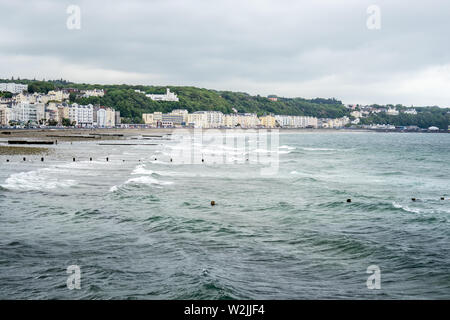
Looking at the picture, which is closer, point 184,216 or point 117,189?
point 184,216

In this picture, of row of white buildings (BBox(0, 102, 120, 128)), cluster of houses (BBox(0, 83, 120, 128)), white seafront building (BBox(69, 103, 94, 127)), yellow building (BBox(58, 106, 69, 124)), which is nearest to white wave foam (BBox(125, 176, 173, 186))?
cluster of houses (BBox(0, 83, 120, 128))

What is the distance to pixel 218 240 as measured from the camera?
1520 cm

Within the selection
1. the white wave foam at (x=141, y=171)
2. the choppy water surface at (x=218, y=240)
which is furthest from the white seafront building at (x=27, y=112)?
the choppy water surface at (x=218, y=240)

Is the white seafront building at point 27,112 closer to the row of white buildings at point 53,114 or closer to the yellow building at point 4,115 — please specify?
the row of white buildings at point 53,114

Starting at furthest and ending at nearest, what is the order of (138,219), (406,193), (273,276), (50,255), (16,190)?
(406,193) → (16,190) → (138,219) → (50,255) → (273,276)

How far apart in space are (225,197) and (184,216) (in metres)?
5.71

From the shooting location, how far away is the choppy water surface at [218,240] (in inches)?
430

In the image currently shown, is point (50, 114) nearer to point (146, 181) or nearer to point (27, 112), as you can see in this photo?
point (27, 112)

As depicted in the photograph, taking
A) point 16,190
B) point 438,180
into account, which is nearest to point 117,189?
point 16,190

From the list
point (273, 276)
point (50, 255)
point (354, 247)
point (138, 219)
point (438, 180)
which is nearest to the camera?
point (273, 276)

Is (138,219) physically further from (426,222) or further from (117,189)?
(426,222)

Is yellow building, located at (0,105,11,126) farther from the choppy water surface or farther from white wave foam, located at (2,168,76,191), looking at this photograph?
the choppy water surface

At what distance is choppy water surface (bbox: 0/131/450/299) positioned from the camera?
35.8 feet
